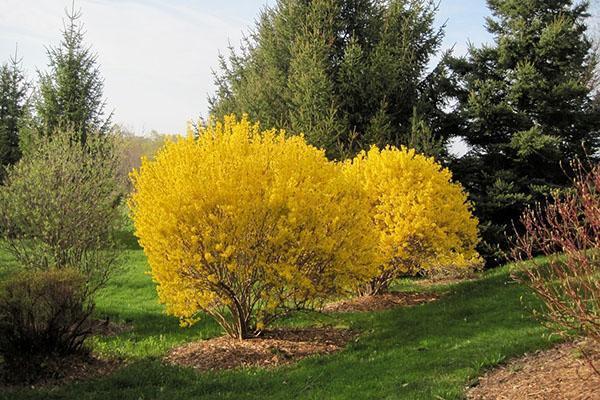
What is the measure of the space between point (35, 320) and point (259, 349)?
2962 millimetres

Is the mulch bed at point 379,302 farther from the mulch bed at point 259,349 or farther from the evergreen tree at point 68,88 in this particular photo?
the evergreen tree at point 68,88

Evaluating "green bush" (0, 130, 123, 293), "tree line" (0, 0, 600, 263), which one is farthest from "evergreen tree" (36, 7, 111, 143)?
"green bush" (0, 130, 123, 293)

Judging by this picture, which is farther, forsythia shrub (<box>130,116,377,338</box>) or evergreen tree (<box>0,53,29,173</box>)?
evergreen tree (<box>0,53,29,173</box>)

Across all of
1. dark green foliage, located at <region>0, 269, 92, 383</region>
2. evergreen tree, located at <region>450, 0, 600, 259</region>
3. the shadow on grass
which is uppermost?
evergreen tree, located at <region>450, 0, 600, 259</region>

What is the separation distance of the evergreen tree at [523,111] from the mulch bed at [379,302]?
4.43 metres

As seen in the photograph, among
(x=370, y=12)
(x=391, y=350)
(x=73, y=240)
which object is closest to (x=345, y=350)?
(x=391, y=350)

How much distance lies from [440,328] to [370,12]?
41.7ft

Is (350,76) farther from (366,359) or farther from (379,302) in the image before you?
(366,359)

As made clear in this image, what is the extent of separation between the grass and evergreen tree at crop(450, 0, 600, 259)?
19.7ft

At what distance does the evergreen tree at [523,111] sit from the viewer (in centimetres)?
1518

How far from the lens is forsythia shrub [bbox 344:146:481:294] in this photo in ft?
33.6

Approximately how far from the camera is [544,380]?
16.2ft

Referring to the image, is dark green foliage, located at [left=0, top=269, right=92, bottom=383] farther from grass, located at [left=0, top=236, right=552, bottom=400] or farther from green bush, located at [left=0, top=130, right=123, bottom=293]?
green bush, located at [left=0, top=130, right=123, bottom=293]

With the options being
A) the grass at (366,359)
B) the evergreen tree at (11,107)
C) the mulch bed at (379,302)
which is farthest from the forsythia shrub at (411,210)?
the evergreen tree at (11,107)
